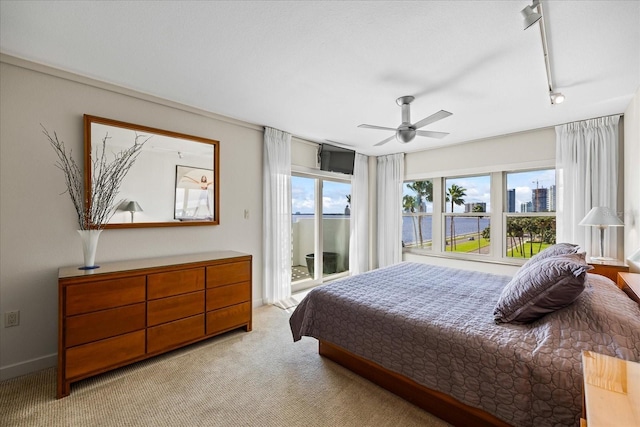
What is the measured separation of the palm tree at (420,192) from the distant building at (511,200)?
1185 mm

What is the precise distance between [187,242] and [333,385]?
2.14 metres

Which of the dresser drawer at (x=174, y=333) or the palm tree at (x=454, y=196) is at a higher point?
the palm tree at (x=454, y=196)

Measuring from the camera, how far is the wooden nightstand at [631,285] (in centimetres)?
174

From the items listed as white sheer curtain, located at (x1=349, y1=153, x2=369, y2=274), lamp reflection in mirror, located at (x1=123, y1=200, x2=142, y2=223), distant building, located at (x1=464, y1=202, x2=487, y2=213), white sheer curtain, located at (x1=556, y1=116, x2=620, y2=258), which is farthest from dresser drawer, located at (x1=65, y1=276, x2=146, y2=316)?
white sheer curtain, located at (x1=556, y1=116, x2=620, y2=258)

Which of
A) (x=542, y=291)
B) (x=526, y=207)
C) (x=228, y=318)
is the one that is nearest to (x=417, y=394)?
(x=542, y=291)

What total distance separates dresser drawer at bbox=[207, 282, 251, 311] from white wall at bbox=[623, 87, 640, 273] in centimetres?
359

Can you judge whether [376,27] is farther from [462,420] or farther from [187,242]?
[187,242]

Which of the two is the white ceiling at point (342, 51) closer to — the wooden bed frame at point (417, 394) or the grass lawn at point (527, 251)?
the grass lawn at point (527, 251)

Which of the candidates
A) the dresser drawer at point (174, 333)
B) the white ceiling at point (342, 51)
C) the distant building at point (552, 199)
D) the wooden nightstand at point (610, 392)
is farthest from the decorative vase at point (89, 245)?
the distant building at point (552, 199)

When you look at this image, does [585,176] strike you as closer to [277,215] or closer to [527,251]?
[527,251]

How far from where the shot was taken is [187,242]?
10.1 ft

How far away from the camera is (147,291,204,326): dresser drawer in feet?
7.58

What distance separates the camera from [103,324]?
206 centimetres

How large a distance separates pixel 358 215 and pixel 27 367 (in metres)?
4.52
